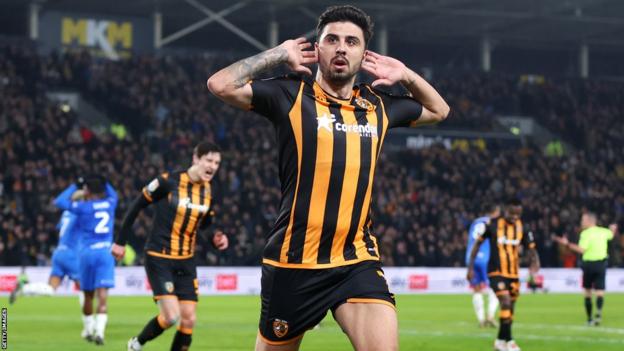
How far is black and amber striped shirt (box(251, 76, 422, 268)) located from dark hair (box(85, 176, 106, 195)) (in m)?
11.0

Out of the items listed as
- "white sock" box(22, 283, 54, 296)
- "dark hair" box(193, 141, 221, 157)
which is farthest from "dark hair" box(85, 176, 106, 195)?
"dark hair" box(193, 141, 221, 157)

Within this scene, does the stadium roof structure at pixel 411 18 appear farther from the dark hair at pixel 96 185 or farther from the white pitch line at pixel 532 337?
the dark hair at pixel 96 185

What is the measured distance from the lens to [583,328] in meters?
20.9

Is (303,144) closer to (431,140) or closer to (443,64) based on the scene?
(431,140)

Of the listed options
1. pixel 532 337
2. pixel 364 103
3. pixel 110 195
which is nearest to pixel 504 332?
pixel 532 337

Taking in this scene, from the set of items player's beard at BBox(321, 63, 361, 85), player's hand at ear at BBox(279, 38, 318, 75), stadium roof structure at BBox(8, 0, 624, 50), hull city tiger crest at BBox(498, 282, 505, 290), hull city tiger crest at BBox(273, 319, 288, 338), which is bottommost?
hull city tiger crest at BBox(498, 282, 505, 290)

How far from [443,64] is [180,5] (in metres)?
15.0

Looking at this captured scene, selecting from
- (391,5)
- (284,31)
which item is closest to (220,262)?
(391,5)

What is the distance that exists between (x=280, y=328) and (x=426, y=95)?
70.3 inches

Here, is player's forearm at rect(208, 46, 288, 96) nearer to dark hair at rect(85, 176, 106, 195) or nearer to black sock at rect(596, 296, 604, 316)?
dark hair at rect(85, 176, 106, 195)

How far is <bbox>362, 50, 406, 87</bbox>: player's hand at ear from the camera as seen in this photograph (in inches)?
278

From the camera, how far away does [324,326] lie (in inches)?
812

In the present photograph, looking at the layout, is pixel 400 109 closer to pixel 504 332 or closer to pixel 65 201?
pixel 504 332

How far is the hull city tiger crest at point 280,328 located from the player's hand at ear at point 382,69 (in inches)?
59.5
